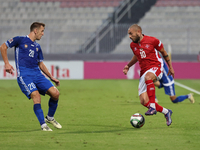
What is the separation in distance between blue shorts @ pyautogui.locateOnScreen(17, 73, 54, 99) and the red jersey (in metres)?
1.65

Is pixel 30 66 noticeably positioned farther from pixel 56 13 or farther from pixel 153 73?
→ pixel 56 13

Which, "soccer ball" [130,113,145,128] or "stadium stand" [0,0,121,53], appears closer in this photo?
"soccer ball" [130,113,145,128]

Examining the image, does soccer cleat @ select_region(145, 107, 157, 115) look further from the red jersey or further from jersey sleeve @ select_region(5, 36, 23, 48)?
jersey sleeve @ select_region(5, 36, 23, 48)

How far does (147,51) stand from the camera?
6.45 m

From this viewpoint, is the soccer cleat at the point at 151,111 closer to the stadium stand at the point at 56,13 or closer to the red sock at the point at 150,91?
the red sock at the point at 150,91

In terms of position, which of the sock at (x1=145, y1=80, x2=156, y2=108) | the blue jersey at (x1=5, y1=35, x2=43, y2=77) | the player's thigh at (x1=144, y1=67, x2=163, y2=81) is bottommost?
the sock at (x1=145, y1=80, x2=156, y2=108)

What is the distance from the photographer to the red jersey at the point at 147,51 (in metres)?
6.44

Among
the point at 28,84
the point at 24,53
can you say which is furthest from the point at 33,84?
the point at 24,53

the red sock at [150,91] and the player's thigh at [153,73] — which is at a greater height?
the player's thigh at [153,73]

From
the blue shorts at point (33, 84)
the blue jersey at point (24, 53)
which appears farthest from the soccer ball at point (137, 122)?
the blue jersey at point (24, 53)

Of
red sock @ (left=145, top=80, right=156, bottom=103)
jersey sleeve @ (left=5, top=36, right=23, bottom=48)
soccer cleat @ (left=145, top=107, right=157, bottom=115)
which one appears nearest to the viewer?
jersey sleeve @ (left=5, top=36, right=23, bottom=48)

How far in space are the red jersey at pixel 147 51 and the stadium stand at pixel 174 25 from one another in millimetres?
15338

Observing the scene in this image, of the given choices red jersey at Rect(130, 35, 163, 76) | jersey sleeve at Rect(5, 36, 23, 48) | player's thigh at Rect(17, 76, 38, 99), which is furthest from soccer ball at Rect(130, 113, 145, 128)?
jersey sleeve at Rect(5, 36, 23, 48)

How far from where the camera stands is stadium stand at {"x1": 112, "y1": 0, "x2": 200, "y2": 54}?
22891mm
